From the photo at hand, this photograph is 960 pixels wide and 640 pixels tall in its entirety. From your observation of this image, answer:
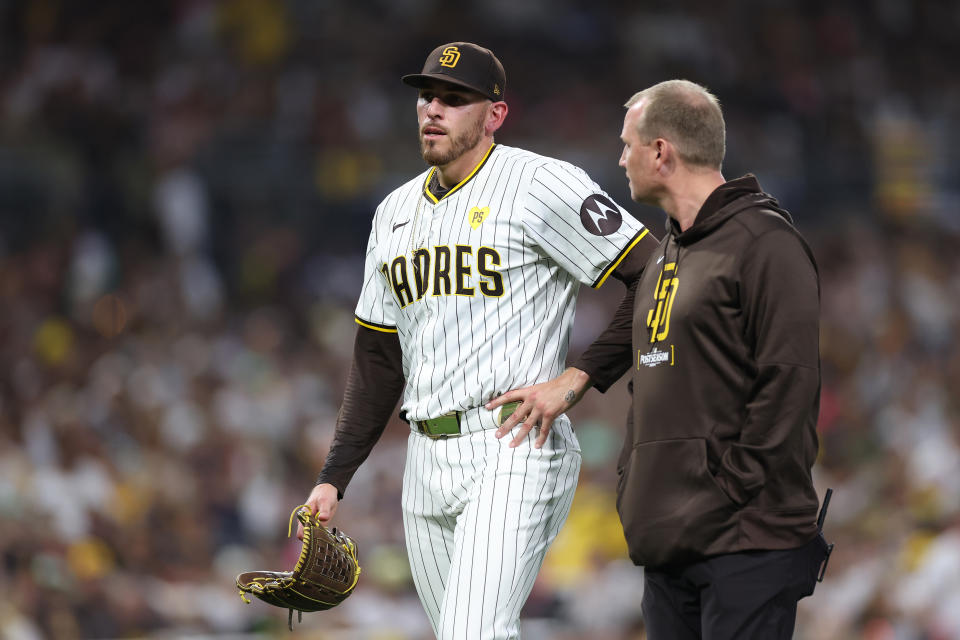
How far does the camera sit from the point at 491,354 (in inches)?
131

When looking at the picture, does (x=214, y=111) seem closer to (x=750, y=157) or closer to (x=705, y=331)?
(x=750, y=157)

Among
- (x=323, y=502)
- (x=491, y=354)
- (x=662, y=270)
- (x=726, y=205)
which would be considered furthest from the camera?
(x=323, y=502)

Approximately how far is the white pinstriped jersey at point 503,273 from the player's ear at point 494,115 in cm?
11

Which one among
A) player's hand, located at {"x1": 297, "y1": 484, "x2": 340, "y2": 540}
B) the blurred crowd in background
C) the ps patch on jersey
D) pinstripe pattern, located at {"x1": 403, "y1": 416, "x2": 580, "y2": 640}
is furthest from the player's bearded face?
the blurred crowd in background

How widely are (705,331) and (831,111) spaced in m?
10.1

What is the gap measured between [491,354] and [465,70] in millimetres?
781

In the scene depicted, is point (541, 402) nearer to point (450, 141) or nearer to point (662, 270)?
point (662, 270)

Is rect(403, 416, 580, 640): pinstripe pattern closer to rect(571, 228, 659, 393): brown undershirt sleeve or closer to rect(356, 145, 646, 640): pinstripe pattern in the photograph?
rect(356, 145, 646, 640): pinstripe pattern

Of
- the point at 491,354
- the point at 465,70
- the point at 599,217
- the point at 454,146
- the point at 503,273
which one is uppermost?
the point at 465,70

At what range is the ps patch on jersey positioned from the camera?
3.34 metres

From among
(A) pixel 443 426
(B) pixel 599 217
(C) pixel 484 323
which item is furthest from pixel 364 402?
(B) pixel 599 217

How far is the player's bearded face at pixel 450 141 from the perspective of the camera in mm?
3443

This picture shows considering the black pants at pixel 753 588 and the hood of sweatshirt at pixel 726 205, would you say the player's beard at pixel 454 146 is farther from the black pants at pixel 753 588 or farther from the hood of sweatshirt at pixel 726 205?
the black pants at pixel 753 588

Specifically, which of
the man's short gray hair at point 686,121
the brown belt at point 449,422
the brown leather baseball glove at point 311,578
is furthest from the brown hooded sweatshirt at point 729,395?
the brown leather baseball glove at point 311,578
